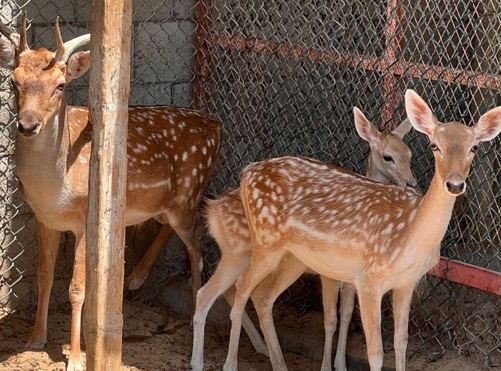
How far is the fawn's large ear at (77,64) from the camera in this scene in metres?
5.86

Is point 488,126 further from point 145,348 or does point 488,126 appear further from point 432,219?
point 145,348

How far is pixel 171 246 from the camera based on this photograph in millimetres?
7648

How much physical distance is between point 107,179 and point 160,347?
212 cm

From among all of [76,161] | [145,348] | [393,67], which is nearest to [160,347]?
[145,348]

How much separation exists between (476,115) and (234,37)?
171 cm

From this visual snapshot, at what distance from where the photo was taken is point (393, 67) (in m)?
6.08

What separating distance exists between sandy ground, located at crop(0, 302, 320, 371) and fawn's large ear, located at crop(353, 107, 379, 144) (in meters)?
1.46

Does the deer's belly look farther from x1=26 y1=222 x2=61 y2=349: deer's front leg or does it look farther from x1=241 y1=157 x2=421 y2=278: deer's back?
x1=26 y1=222 x2=61 y2=349: deer's front leg

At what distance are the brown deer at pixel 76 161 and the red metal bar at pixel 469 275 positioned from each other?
177 centimetres

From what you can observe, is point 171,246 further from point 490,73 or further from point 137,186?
point 490,73

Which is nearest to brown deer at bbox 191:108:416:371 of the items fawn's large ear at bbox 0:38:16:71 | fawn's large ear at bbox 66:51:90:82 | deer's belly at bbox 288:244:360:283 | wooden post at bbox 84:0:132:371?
deer's belly at bbox 288:244:360:283

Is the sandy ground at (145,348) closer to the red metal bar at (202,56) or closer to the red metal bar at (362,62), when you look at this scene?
the red metal bar at (202,56)

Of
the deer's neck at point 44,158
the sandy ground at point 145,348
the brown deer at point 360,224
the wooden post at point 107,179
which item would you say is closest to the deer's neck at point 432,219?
the brown deer at point 360,224

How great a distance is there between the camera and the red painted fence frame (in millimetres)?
5648
